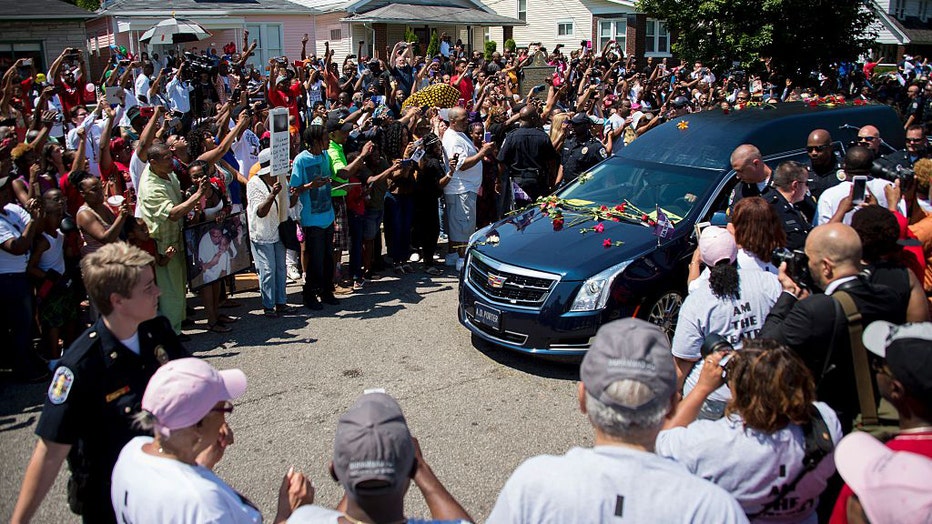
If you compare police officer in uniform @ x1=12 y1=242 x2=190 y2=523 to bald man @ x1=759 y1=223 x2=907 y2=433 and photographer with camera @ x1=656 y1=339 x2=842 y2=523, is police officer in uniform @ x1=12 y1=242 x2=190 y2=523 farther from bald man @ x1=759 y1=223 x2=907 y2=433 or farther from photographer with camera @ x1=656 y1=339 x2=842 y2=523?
bald man @ x1=759 y1=223 x2=907 y2=433

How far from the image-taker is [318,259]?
27.9ft

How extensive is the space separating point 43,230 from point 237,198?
288 cm

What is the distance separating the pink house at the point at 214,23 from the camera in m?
29.9

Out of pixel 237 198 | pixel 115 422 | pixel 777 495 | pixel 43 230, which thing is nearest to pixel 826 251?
pixel 777 495

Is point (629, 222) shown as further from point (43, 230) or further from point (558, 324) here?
point (43, 230)

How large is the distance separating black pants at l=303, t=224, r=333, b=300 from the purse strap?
596 cm

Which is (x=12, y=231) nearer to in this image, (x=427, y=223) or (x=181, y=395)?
(x=181, y=395)

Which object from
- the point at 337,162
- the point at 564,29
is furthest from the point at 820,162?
the point at 564,29

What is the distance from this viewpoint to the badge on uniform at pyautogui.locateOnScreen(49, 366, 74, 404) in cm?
311

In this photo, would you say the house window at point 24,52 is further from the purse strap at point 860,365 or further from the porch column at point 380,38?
the purse strap at point 860,365

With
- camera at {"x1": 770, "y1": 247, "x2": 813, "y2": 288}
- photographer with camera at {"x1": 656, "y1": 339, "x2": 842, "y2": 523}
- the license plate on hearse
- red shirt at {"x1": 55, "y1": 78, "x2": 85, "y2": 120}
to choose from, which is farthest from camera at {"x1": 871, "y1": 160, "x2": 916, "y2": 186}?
red shirt at {"x1": 55, "y1": 78, "x2": 85, "y2": 120}

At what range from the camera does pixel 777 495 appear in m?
2.90

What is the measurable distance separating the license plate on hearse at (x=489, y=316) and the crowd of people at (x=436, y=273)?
6.91 ft

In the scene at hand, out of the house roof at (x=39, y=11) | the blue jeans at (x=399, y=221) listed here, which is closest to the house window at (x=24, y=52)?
the house roof at (x=39, y=11)
